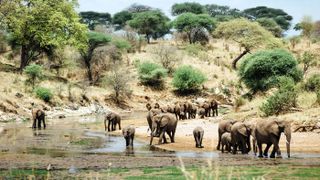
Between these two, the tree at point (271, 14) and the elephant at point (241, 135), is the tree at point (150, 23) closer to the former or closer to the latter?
the tree at point (271, 14)

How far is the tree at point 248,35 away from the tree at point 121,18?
21004 mm

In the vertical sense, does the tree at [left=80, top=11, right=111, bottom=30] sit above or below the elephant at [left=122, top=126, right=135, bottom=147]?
above

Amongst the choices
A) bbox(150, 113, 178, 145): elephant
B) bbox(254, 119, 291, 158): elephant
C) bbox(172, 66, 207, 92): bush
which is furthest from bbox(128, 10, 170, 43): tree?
bbox(254, 119, 291, 158): elephant

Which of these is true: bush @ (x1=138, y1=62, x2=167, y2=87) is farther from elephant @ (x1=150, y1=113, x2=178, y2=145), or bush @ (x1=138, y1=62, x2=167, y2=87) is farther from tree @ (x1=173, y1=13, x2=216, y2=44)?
elephant @ (x1=150, y1=113, x2=178, y2=145)

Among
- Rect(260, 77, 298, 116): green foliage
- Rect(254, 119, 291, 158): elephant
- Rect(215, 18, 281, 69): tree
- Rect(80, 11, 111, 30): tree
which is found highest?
Rect(80, 11, 111, 30): tree

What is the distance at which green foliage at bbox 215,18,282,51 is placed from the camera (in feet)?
225

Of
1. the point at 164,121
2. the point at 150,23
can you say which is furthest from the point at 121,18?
the point at 164,121

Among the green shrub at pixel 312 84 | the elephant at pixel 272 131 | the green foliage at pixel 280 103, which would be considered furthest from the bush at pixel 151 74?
the elephant at pixel 272 131

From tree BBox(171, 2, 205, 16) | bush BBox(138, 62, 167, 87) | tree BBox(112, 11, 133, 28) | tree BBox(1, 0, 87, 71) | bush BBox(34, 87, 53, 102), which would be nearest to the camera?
bush BBox(34, 87, 53, 102)

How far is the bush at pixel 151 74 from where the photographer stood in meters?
60.3

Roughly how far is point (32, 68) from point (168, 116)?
28990 millimetres

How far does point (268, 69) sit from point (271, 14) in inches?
2367

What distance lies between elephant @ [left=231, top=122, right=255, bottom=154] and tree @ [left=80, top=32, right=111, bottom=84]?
4288cm

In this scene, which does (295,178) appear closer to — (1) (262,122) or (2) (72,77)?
(1) (262,122)
